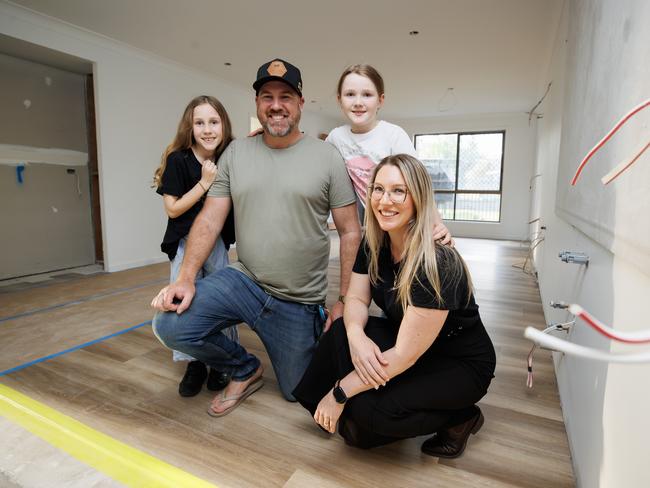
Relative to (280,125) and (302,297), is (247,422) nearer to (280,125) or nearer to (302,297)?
(302,297)

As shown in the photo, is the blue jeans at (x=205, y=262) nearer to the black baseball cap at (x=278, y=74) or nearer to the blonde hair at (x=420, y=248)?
the black baseball cap at (x=278, y=74)

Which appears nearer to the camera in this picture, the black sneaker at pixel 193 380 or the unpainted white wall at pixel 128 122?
the black sneaker at pixel 193 380

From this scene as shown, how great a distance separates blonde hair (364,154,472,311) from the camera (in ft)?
4.00

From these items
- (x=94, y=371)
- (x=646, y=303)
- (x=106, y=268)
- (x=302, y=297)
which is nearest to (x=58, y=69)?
(x=106, y=268)

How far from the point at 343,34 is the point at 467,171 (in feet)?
18.0

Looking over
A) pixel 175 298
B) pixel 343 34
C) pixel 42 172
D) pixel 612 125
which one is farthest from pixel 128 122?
pixel 612 125

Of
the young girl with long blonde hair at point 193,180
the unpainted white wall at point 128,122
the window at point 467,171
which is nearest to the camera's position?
the young girl with long blonde hair at point 193,180

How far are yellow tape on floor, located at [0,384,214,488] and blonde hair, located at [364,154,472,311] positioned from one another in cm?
77

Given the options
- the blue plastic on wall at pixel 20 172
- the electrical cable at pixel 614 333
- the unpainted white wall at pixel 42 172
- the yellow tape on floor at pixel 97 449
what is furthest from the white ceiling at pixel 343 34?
the electrical cable at pixel 614 333

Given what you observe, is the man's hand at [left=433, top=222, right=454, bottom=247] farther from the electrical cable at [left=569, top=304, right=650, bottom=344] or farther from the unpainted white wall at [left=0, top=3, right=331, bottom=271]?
the unpainted white wall at [left=0, top=3, right=331, bottom=271]

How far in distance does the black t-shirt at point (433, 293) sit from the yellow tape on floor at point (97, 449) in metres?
0.76

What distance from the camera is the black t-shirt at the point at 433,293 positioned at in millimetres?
1209

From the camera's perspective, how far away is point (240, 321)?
5.66 ft

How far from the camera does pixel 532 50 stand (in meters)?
4.56
